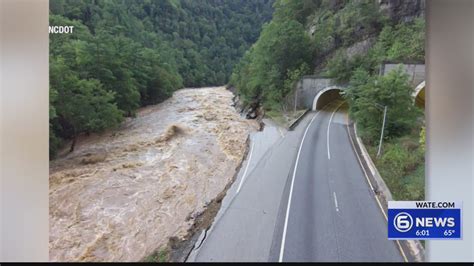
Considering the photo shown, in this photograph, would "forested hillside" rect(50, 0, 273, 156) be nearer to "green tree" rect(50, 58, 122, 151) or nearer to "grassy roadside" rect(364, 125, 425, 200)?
"green tree" rect(50, 58, 122, 151)

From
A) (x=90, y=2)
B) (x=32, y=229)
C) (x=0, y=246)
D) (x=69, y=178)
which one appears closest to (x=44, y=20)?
(x=90, y=2)

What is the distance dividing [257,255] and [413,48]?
1.37 meters

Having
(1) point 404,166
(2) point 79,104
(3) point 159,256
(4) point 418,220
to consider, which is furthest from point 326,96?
(2) point 79,104

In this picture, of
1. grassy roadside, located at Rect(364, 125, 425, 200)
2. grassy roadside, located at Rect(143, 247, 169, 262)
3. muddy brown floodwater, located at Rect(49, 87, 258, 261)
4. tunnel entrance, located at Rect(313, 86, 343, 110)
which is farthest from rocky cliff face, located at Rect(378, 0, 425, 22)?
grassy roadside, located at Rect(143, 247, 169, 262)

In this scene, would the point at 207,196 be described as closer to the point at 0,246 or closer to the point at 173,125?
the point at 173,125

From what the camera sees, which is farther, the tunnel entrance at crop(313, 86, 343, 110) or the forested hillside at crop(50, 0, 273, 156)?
the tunnel entrance at crop(313, 86, 343, 110)

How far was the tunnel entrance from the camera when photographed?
Answer: 2.20m

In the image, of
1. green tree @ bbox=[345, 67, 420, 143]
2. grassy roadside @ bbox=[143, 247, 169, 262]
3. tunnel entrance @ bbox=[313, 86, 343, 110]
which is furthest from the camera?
tunnel entrance @ bbox=[313, 86, 343, 110]

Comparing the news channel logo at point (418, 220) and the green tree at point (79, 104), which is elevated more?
the green tree at point (79, 104)

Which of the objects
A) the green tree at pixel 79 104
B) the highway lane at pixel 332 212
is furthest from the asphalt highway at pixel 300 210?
the green tree at pixel 79 104

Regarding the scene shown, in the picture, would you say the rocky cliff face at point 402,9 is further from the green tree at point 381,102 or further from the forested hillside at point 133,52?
the forested hillside at point 133,52

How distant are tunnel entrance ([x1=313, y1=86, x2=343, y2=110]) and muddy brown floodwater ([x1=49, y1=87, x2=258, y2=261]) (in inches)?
15.8

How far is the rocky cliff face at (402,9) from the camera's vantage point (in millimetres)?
2054

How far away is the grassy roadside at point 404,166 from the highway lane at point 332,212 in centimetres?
12
